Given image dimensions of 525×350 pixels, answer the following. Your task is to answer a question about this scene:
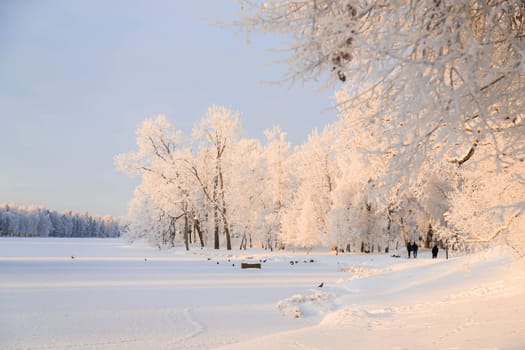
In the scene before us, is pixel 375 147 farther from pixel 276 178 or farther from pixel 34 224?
pixel 34 224

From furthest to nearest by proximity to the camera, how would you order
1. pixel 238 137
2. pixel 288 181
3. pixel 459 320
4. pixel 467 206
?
1. pixel 288 181
2. pixel 238 137
3. pixel 467 206
4. pixel 459 320

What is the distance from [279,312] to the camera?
11.7 m

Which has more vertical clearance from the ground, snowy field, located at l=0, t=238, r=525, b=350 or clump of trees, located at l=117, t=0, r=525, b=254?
clump of trees, located at l=117, t=0, r=525, b=254

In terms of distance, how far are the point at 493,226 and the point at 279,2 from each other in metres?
6.65

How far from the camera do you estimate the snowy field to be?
25.3ft

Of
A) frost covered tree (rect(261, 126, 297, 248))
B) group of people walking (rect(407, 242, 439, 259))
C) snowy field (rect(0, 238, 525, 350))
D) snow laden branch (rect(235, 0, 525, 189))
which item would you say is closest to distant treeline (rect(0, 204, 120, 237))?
frost covered tree (rect(261, 126, 297, 248))

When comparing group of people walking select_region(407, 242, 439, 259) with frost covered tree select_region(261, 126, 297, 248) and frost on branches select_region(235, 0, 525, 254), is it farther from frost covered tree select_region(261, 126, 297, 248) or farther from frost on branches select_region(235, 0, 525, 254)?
frost on branches select_region(235, 0, 525, 254)

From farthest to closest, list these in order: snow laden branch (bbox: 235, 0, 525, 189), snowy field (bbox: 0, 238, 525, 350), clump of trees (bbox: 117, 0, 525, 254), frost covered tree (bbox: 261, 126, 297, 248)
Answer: frost covered tree (bbox: 261, 126, 297, 248) < snowy field (bbox: 0, 238, 525, 350) < clump of trees (bbox: 117, 0, 525, 254) < snow laden branch (bbox: 235, 0, 525, 189)

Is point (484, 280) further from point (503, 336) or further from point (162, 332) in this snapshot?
point (162, 332)

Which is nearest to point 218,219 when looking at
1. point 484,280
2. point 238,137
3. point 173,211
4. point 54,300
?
point 173,211

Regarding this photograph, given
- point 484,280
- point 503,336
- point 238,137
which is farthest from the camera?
point 238,137

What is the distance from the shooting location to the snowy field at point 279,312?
770 cm

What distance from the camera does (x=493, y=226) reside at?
9.08 m

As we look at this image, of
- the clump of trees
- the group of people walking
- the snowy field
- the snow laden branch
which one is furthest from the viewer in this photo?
the group of people walking
